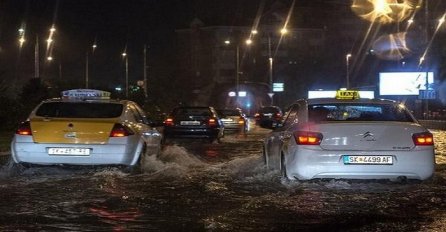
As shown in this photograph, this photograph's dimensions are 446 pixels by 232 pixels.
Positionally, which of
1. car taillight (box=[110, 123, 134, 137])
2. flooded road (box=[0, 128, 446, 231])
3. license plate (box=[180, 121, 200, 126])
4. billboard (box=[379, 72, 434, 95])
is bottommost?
flooded road (box=[0, 128, 446, 231])

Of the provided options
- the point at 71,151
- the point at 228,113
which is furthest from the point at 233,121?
the point at 71,151

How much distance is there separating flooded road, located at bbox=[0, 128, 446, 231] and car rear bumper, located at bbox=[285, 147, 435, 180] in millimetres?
243

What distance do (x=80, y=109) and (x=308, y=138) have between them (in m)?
4.91

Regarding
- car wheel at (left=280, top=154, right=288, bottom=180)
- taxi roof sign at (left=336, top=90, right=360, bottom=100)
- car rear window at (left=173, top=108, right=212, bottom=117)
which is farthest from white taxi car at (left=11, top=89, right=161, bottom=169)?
car rear window at (left=173, top=108, right=212, bottom=117)

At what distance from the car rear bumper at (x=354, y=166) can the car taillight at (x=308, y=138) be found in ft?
0.37

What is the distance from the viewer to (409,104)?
71688 mm

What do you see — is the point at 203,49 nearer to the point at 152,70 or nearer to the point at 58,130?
the point at 152,70

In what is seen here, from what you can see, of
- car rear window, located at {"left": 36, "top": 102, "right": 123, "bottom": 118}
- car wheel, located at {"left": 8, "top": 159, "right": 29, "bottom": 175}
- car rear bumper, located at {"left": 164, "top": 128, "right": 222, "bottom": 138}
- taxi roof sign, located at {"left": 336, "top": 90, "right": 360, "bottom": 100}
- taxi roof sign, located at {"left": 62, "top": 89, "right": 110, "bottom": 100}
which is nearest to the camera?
taxi roof sign, located at {"left": 336, "top": 90, "right": 360, "bottom": 100}

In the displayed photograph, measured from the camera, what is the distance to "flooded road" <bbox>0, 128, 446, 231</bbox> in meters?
7.31

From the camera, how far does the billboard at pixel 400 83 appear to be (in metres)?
62.4

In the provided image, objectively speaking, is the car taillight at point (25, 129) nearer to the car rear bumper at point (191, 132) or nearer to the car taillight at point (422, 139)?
the car taillight at point (422, 139)

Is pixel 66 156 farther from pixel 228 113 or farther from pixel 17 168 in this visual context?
pixel 228 113

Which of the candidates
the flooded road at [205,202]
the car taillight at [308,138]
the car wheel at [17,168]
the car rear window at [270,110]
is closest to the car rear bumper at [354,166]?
the car taillight at [308,138]

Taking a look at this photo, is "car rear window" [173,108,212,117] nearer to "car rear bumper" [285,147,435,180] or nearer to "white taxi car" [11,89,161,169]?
"white taxi car" [11,89,161,169]
